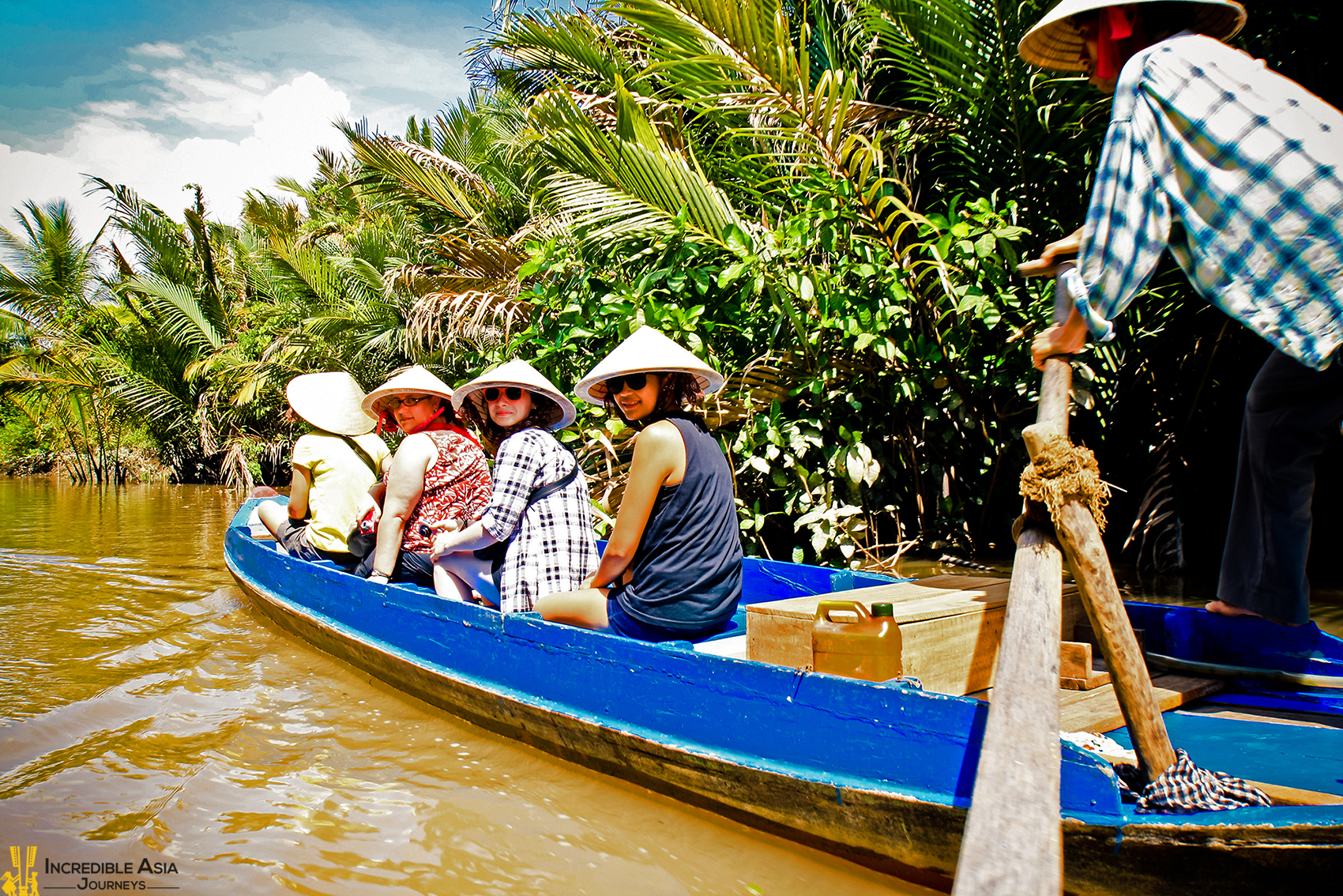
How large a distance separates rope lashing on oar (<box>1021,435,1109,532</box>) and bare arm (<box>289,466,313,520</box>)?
168 inches

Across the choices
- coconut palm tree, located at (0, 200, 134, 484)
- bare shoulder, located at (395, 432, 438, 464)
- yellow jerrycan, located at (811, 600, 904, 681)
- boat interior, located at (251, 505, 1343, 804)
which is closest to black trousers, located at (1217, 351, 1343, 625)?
boat interior, located at (251, 505, 1343, 804)

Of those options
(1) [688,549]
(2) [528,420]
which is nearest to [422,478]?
(2) [528,420]

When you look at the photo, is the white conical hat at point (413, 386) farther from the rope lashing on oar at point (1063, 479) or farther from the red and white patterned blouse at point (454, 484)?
the rope lashing on oar at point (1063, 479)

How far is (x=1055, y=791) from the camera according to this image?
1.39 m

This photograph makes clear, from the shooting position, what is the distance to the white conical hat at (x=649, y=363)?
3088mm

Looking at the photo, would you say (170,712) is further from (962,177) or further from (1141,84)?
(962,177)

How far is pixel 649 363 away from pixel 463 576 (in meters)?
1.66

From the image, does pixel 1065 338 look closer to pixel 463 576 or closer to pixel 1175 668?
pixel 1175 668

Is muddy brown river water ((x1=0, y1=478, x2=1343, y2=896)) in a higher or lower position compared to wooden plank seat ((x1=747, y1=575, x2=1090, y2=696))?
lower

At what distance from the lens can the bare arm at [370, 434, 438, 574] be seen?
13.5 ft

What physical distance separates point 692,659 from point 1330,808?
1620mm

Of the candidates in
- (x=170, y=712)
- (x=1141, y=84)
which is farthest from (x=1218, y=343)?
(x=170, y=712)

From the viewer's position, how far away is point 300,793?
3.03 m

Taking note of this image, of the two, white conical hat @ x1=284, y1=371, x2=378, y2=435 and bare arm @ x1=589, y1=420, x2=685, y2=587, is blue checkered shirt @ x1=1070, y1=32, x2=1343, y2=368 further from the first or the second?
white conical hat @ x1=284, y1=371, x2=378, y2=435
